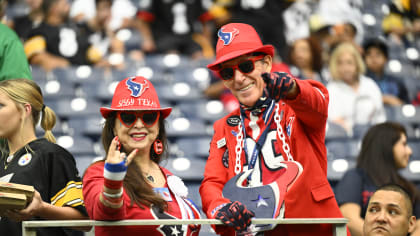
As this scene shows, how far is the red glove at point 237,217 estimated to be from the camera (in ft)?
7.75

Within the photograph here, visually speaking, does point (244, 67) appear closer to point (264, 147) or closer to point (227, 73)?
point (227, 73)

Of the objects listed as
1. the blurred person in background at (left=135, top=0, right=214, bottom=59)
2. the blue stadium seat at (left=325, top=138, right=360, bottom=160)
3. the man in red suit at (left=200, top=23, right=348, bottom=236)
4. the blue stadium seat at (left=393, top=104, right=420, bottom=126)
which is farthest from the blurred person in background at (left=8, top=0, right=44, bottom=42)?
the man in red suit at (left=200, top=23, right=348, bottom=236)

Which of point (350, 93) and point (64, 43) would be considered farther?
point (64, 43)

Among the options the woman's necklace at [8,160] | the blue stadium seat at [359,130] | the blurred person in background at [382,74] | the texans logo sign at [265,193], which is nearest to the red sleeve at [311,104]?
the texans logo sign at [265,193]

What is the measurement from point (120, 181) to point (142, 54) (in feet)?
17.9

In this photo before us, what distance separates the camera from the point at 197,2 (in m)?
A: 8.24

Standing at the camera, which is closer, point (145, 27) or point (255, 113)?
point (255, 113)

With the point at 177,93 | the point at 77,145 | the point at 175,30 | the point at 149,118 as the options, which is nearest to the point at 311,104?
the point at 149,118

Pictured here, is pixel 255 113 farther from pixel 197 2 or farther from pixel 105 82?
pixel 197 2

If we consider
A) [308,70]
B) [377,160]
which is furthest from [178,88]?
[377,160]

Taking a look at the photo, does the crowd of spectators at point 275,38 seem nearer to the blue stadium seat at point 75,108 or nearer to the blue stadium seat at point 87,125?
the blue stadium seat at point 75,108

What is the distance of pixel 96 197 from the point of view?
8.12 feet

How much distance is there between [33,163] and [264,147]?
93cm

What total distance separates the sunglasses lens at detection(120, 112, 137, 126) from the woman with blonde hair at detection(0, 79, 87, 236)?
0.28 metres
